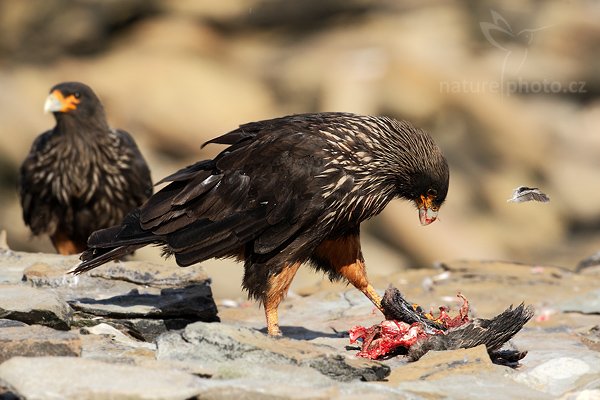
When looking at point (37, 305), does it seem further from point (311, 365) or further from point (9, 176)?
point (9, 176)

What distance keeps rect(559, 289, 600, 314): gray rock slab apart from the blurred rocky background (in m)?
8.20

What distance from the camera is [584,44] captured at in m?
17.2

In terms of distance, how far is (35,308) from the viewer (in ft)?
15.4

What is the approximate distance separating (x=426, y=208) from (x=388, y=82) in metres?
10.7

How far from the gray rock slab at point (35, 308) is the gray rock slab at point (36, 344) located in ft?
1.43

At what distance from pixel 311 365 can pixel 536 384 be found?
3.07ft

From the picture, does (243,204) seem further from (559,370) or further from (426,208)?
(559,370)

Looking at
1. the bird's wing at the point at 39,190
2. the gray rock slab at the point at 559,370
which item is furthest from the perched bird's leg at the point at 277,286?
the bird's wing at the point at 39,190

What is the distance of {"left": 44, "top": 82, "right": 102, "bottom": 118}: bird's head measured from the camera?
785cm

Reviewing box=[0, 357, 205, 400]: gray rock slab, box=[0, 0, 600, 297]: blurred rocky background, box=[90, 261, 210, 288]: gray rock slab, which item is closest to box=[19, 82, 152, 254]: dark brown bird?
box=[90, 261, 210, 288]: gray rock slab

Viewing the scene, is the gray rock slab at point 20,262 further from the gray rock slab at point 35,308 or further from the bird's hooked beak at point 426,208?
the bird's hooked beak at point 426,208

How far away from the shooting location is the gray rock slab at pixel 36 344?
3.97m

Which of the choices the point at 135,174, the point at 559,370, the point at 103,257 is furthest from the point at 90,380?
the point at 135,174

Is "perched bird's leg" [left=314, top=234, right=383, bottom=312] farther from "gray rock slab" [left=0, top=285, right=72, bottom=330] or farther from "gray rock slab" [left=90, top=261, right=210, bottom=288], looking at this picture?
"gray rock slab" [left=0, top=285, right=72, bottom=330]
